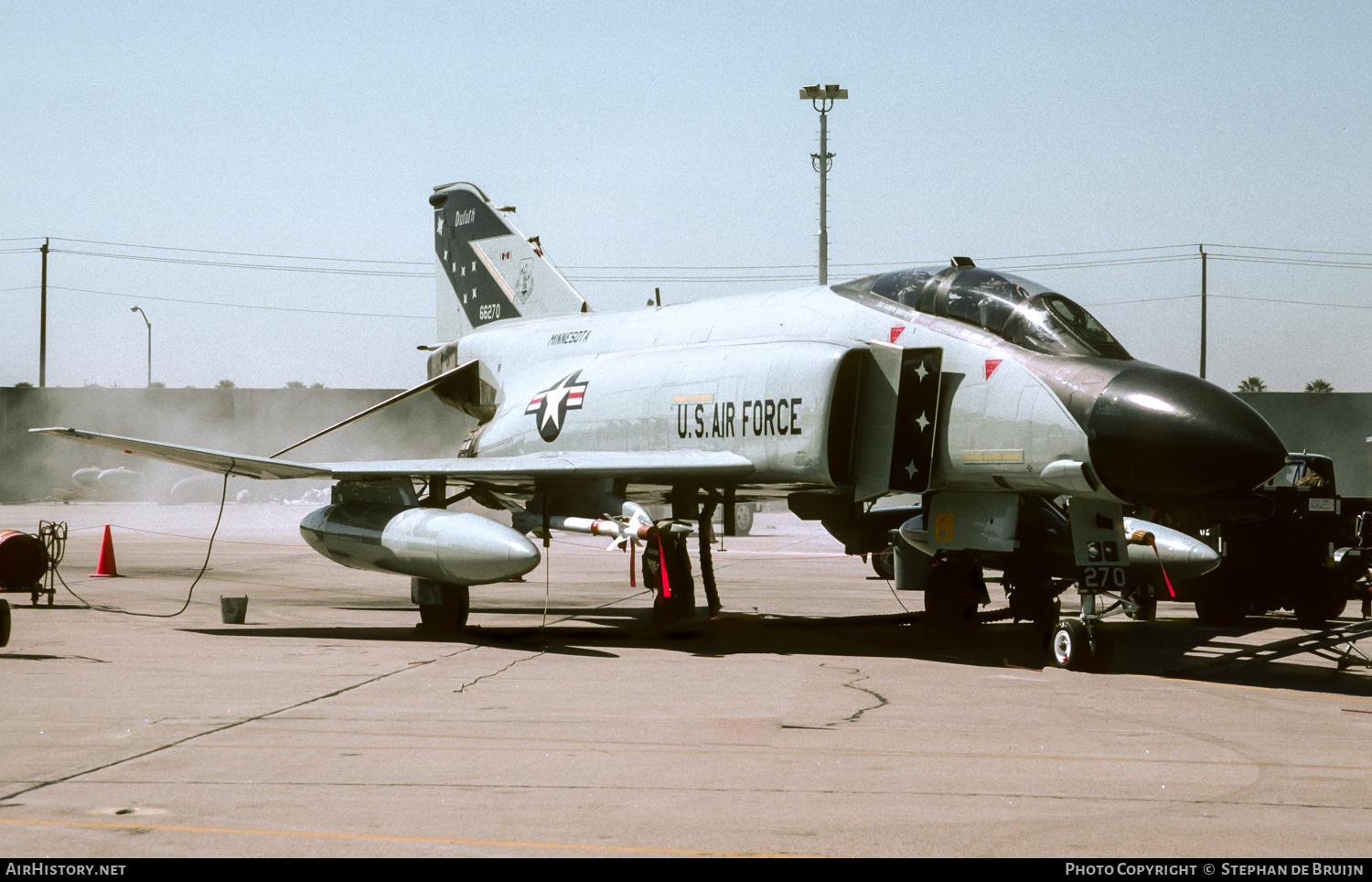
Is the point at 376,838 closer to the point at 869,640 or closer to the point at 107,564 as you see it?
the point at 869,640

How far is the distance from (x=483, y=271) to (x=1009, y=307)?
8662 mm

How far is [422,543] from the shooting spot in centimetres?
1145

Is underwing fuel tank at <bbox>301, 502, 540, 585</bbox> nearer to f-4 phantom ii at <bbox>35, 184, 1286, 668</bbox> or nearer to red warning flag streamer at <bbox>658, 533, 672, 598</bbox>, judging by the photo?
f-4 phantom ii at <bbox>35, 184, 1286, 668</bbox>

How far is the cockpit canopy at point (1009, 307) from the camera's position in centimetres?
980

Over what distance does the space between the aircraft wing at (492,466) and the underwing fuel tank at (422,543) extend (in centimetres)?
42

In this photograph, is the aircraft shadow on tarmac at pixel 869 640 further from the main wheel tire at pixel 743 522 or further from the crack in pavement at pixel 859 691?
the main wheel tire at pixel 743 522

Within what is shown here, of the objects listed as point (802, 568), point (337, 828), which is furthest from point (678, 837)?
point (802, 568)

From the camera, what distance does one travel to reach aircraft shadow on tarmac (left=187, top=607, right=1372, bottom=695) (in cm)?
1020

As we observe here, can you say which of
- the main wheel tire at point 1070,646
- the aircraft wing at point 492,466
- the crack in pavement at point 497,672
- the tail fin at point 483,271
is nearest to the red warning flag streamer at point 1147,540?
the main wheel tire at point 1070,646

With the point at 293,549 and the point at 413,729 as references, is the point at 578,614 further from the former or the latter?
the point at 293,549

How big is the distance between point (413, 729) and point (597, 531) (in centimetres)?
438

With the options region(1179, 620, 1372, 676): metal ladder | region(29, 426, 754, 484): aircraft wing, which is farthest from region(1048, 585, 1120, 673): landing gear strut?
region(29, 426, 754, 484): aircraft wing

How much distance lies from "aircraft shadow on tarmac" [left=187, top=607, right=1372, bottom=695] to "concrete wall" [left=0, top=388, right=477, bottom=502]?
3580cm

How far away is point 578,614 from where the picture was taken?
14.6 meters
